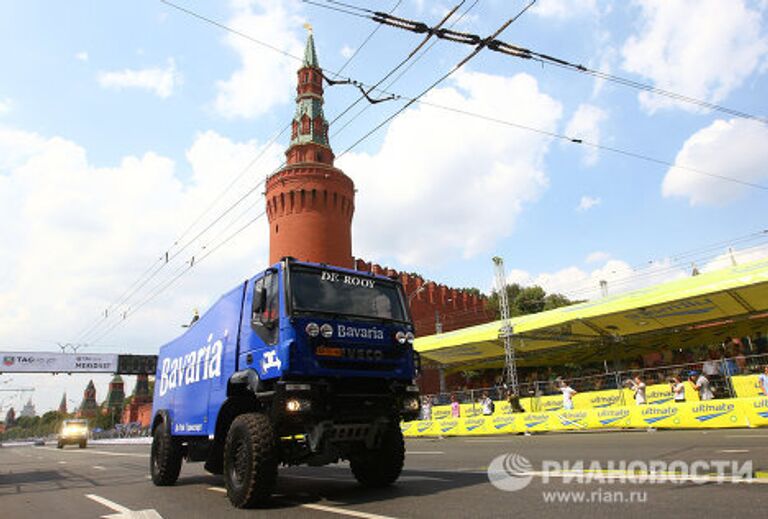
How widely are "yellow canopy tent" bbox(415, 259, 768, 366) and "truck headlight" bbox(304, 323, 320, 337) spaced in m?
17.5

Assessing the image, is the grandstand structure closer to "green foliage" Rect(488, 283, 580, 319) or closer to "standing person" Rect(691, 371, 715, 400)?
"standing person" Rect(691, 371, 715, 400)

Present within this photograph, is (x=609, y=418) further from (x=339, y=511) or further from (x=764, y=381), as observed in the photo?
(x=339, y=511)

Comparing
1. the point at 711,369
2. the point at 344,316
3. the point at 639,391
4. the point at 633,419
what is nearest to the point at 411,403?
the point at 344,316

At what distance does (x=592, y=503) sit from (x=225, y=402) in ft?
16.2

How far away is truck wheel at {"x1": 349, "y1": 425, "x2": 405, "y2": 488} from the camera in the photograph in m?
7.01

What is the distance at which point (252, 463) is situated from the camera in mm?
5883

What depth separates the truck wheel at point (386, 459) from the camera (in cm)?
701

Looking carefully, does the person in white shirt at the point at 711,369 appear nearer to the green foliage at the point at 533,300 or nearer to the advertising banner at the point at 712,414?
the advertising banner at the point at 712,414

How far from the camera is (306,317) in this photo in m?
6.31

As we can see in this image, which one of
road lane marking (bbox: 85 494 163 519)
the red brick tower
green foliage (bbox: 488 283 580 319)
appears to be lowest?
road lane marking (bbox: 85 494 163 519)

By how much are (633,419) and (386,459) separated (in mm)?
13120

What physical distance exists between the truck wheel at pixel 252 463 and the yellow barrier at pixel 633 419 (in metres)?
14.3

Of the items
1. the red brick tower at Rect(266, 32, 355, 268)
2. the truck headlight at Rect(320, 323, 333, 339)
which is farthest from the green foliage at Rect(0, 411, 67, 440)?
the truck headlight at Rect(320, 323, 333, 339)

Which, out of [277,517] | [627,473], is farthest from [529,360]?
[277,517]
